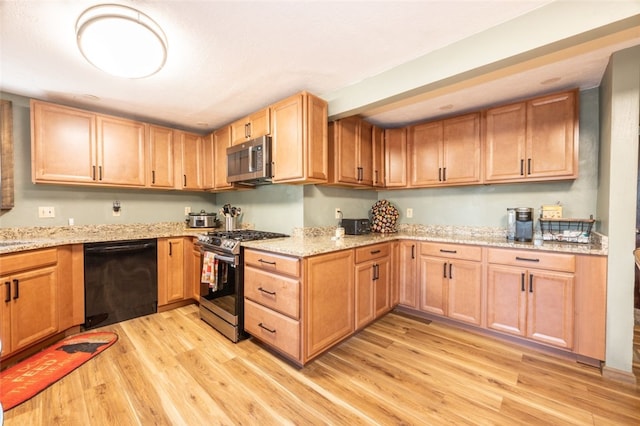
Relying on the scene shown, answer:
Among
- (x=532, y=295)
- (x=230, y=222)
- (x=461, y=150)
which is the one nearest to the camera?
(x=532, y=295)

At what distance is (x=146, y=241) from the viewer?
2.93 meters

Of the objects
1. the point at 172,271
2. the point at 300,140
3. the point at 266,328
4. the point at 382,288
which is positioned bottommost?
the point at 266,328

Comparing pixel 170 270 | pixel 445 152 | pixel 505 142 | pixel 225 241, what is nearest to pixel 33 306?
pixel 170 270

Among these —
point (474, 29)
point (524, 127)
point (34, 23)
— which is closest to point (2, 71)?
point (34, 23)

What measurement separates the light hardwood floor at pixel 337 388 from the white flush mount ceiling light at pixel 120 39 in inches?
84.0

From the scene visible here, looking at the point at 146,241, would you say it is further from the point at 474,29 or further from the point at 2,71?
the point at 474,29

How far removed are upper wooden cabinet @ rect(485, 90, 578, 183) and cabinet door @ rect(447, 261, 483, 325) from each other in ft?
3.06

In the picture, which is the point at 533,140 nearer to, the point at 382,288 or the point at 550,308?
the point at 550,308

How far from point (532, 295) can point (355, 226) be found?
168 centimetres

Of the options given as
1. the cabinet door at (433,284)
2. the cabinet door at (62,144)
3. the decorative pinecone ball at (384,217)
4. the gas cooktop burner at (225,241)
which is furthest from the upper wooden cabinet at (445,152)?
the cabinet door at (62,144)

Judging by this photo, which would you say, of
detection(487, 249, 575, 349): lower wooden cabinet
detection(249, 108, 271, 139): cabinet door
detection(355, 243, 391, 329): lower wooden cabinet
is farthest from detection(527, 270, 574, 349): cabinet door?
detection(249, 108, 271, 139): cabinet door

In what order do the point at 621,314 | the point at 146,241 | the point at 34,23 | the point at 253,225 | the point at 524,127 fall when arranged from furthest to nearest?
the point at 253,225 < the point at 146,241 < the point at 524,127 < the point at 621,314 < the point at 34,23

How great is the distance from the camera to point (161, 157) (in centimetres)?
340

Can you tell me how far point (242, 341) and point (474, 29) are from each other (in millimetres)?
2996
